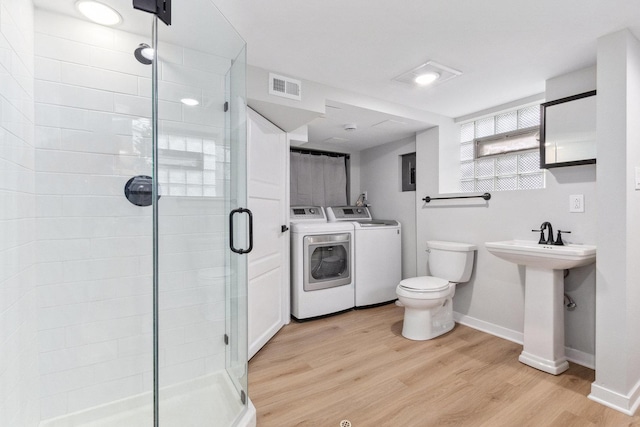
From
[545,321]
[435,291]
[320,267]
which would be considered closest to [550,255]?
[545,321]

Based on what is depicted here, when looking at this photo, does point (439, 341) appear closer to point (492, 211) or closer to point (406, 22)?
point (492, 211)

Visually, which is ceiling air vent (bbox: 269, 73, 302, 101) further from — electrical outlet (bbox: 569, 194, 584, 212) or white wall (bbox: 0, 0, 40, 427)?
electrical outlet (bbox: 569, 194, 584, 212)

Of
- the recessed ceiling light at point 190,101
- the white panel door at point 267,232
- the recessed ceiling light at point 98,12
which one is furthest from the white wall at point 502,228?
the recessed ceiling light at point 98,12

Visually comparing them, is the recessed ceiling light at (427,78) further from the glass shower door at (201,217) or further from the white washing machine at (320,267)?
the white washing machine at (320,267)

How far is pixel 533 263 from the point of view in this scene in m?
1.97

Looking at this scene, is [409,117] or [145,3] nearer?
[145,3]

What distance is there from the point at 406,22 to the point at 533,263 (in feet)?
5.41

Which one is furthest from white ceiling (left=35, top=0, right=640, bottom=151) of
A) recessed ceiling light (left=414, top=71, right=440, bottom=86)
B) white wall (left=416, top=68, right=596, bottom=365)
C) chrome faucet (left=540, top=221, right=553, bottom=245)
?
chrome faucet (left=540, top=221, right=553, bottom=245)

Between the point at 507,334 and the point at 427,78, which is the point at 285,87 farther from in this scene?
the point at 507,334

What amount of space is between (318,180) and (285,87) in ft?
5.75

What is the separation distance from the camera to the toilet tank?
2.68m

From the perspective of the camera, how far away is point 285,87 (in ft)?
6.93

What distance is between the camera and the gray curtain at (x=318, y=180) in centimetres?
364

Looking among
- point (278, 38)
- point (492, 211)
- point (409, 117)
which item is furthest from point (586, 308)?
point (278, 38)
